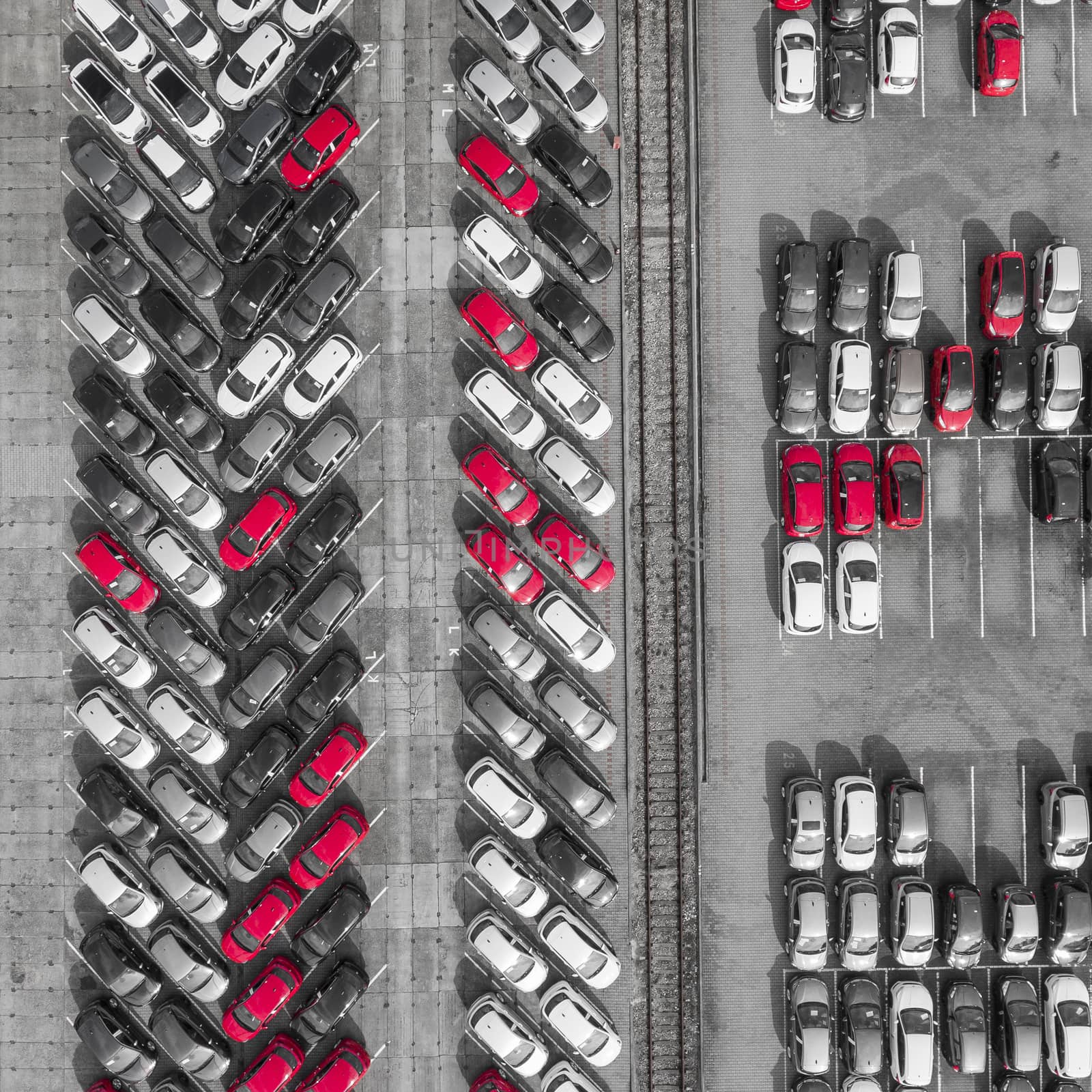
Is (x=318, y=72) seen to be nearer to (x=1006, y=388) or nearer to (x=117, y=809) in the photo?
(x=1006, y=388)

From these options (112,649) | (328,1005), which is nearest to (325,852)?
(328,1005)

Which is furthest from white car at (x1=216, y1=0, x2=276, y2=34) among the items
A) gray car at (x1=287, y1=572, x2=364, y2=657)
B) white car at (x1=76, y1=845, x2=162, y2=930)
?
white car at (x1=76, y1=845, x2=162, y2=930)

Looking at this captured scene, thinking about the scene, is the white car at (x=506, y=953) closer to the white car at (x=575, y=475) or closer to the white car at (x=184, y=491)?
the white car at (x=575, y=475)

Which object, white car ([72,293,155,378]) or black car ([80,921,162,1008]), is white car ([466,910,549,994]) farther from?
white car ([72,293,155,378])

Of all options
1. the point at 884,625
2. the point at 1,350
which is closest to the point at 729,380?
the point at 884,625

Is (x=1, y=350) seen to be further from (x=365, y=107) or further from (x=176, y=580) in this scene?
(x=365, y=107)

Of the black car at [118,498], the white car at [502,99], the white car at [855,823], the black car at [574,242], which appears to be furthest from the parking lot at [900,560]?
the black car at [118,498]
